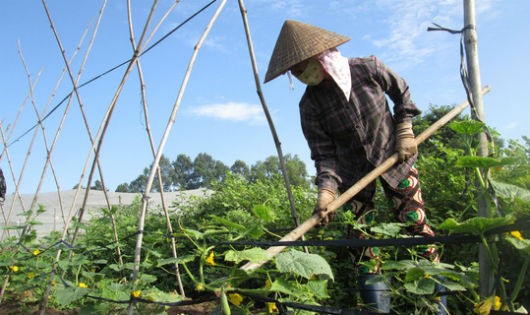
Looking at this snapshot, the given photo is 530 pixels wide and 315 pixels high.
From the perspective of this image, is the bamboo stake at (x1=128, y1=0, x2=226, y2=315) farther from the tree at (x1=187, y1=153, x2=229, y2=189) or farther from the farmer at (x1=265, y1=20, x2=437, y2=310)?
the tree at (x1=187, y1=153, x2=229, y2=189)

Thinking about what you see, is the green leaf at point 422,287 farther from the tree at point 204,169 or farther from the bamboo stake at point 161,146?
the tree at point 204,169

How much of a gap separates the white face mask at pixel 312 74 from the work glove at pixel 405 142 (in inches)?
16.1

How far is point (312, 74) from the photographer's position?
1715 mm

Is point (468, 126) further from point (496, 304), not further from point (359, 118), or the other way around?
point (359, 118)

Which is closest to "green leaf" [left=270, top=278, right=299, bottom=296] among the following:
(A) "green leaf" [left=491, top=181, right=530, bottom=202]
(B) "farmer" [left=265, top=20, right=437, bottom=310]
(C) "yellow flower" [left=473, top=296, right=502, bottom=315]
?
(C) "yellow flower" [left=473, top=296, right=502, bottom=315]

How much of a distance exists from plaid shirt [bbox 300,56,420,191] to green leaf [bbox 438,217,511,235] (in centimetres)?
92

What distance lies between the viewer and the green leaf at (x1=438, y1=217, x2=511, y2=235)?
803 mm

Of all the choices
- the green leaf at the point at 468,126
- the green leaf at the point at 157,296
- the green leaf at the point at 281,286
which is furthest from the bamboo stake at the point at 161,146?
the green leaf at the point at 468,126

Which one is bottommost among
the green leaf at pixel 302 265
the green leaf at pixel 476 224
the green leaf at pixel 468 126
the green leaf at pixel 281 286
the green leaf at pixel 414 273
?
the green leaf at pixel 281 286

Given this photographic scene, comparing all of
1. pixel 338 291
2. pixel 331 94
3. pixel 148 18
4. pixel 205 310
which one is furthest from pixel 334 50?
pixel 205 310

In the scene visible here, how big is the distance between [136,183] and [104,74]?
132 ft

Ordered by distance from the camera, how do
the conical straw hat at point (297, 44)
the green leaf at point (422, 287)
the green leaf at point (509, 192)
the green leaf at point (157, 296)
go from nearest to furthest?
the green leaf at point (509, 192), the green leaf at point (422, 287), the green leaf at point (157, 296), the conical straw hat at point (297, 44)

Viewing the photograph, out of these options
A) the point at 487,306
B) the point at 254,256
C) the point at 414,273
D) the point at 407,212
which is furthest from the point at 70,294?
the point at 407,212

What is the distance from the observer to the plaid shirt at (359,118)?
1799 millimetres
